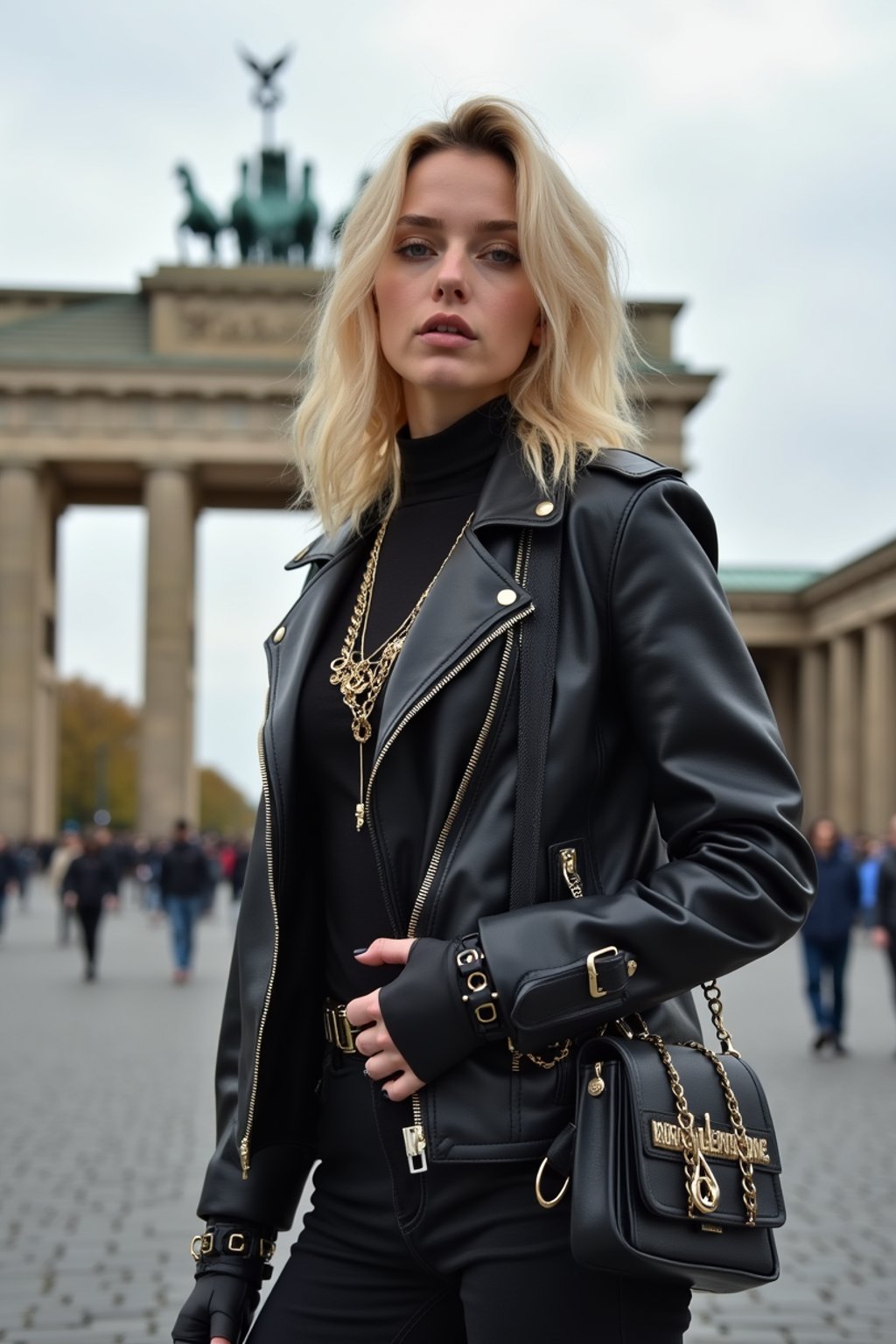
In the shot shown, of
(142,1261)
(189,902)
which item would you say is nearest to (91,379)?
(189,902)

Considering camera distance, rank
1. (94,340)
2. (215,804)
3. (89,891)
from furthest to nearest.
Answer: (215,804) < (94,340) < (89,891)

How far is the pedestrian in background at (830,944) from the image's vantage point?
608 inches

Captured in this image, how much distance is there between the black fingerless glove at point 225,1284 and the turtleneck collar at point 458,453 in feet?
3.67

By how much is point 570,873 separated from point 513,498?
546mm

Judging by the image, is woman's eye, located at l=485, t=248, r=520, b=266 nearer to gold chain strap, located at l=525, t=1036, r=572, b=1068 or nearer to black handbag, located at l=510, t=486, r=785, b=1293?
black handbag, located at l=510, t=486, r=785, b=1293

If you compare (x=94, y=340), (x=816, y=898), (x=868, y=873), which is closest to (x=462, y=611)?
(x=816, y=898)

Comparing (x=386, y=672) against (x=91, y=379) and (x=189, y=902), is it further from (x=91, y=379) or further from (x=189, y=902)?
(x=91, y=379)

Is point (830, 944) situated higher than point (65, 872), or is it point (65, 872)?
point (830, 944)

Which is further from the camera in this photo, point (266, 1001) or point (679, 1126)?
point (266, 1001)

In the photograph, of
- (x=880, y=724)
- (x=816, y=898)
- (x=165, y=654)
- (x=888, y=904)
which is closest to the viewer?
(x=816, y=898)

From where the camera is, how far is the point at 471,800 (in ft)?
7.93

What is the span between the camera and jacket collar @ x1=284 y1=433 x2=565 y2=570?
8.30 ft

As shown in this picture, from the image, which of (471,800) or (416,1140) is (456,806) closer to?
(471,800)

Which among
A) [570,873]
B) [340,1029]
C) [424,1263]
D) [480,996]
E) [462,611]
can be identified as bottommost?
[424,1263]
